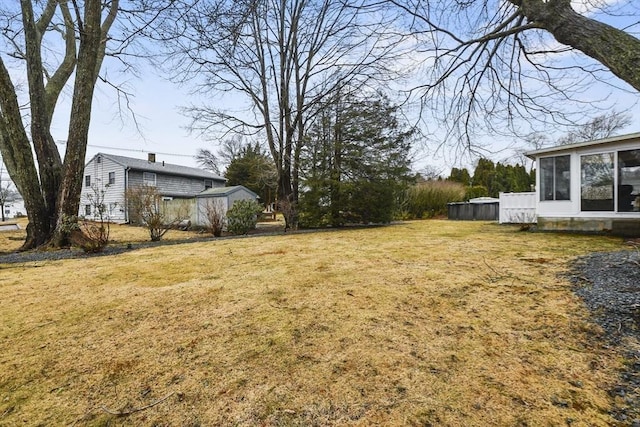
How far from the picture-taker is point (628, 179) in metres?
7.63

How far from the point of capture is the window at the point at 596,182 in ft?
25.6

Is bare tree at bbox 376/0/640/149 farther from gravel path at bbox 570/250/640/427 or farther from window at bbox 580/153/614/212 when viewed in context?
window at bbox 580/153/614/212

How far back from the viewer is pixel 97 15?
21.2 feet

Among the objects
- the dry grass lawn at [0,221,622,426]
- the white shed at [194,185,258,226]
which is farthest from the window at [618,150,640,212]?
the white shed at [194,185,258,226]

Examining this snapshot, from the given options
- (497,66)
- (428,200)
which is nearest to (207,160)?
(428,200)

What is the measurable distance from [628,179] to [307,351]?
382 inches

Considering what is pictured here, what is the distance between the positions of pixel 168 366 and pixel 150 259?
3844 mm

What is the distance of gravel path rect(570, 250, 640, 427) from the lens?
1483mm

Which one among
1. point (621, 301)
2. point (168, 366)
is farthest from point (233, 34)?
point (621, 301)

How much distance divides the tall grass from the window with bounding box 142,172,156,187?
1640cm

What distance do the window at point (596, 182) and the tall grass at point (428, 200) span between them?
8733mm

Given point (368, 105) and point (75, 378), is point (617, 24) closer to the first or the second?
point (75, 378)

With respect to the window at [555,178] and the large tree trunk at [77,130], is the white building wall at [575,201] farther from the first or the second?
the large tree trunk at [77,130]

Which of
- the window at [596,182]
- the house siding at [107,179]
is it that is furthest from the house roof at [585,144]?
the house siding at [107,179]
